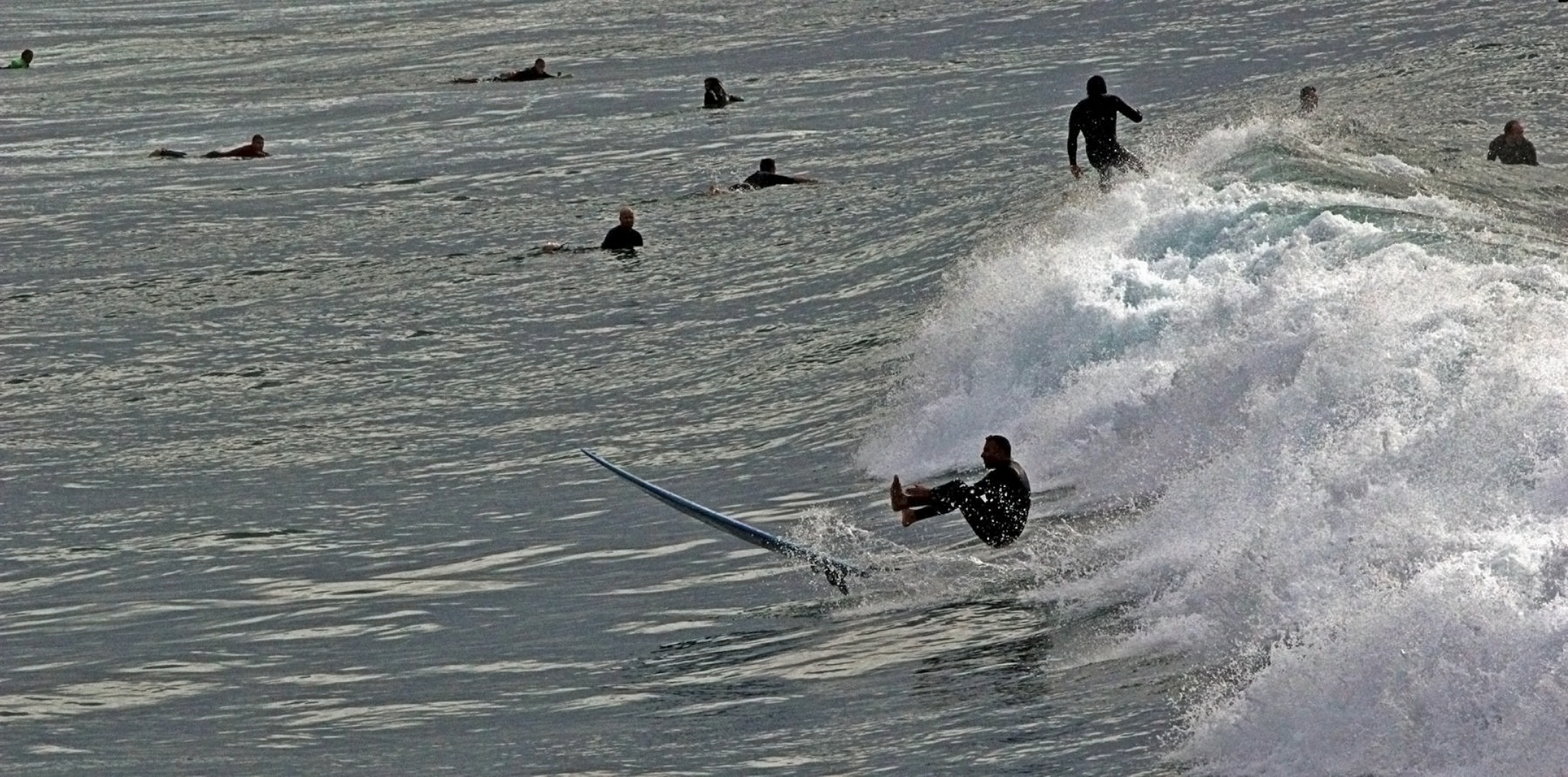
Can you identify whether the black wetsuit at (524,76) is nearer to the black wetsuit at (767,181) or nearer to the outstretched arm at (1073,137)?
the black wetsuit at (767,181)

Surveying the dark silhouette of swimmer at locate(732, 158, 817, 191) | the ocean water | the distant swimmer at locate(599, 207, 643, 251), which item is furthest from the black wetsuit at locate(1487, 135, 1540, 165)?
the distant swimmer at locate(599, 207, 643, 251)

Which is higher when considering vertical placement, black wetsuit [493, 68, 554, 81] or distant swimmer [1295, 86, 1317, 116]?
black wetsuit [493, 68, 554, 81]

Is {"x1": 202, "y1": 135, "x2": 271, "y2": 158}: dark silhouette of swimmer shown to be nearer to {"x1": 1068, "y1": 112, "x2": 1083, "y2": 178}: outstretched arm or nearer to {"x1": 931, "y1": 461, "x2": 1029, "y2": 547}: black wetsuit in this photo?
{"x1": 1068, "y1": 112, "x2": 1083, "y2": 178}: outstretched arm

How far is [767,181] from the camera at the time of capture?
36.2 m

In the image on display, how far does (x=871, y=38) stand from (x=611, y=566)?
124ft

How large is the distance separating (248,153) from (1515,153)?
74.7 feet

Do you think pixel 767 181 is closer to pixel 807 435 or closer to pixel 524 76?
pixel 807 435

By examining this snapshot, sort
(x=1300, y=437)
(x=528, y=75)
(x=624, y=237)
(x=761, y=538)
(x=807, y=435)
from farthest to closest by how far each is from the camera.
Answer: (x=528, y=75)
(x=624, y=237)
(x=807, y=435)
(x=761, y=538)
(x=1300, y=437)

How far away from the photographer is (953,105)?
1697 inches

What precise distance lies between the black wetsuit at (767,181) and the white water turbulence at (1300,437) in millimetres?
9817

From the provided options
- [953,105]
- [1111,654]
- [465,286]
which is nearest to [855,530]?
[1111,654]

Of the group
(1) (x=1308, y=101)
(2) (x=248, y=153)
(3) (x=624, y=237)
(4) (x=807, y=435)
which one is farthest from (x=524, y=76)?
(4) (x=807, y=435)

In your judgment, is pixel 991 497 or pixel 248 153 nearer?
pixel 991 497

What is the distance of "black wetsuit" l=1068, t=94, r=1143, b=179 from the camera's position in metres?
27.7
